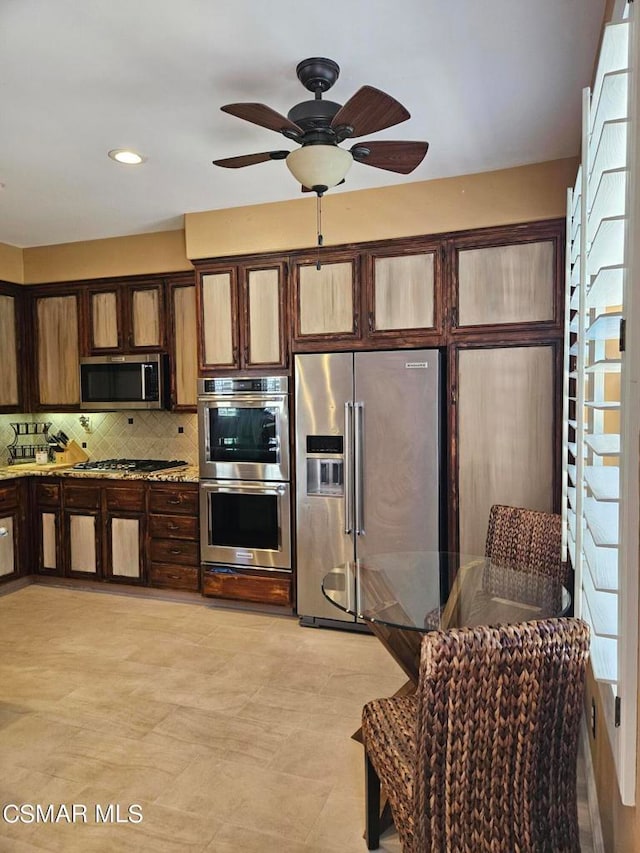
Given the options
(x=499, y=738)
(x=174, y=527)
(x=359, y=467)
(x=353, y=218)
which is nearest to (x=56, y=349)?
(x=174, y=527)

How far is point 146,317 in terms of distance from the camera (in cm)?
466

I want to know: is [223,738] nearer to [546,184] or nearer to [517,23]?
[517,23]

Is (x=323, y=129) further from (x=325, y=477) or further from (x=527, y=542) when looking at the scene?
(x=325, y=477)

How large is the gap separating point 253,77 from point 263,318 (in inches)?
70.8

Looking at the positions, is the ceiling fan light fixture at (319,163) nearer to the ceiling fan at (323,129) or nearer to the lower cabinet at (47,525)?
the ceiling fan at (323,129)

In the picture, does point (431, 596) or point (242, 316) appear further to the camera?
point (242, 316)

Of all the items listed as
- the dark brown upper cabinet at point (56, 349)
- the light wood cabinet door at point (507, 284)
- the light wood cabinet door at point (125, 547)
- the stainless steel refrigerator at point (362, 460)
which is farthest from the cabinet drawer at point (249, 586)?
the light wood cabinet door at point (507, 284)

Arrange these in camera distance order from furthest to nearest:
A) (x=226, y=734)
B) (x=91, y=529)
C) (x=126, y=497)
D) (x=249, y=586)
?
(x=91, y=529) → (x=126, y=497) → (x=249, y=586) → (x=226, y=734)

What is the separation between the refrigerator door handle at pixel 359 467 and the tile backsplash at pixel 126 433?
174 cm

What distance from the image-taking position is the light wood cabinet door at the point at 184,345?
14.9 feet

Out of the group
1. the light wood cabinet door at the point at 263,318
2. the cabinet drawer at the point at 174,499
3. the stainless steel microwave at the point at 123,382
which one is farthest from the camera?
the stainless steel microwave at the point at 123,382

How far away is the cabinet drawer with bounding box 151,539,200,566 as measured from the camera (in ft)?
14.2

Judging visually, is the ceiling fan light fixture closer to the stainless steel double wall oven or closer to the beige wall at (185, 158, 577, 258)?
the beige wall at (185, 158, 577, 258)

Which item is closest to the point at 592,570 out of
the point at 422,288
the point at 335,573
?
the point at 335,573
